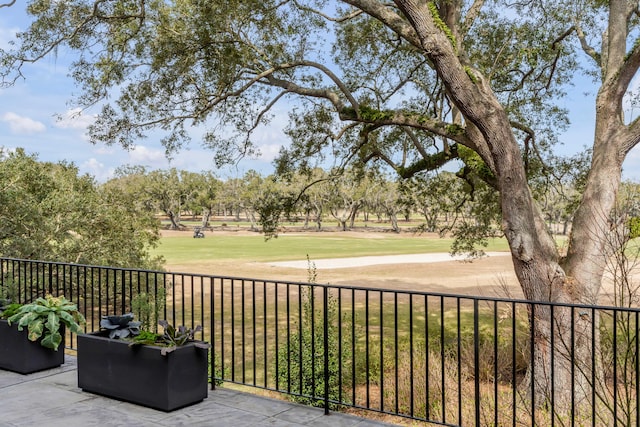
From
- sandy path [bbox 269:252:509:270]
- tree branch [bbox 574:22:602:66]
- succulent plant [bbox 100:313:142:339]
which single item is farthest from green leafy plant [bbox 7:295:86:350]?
sandy path [bbox 269:252:509:270]

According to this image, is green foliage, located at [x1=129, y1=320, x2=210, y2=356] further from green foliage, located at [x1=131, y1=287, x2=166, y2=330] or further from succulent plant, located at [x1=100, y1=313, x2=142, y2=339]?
green foliage, located at [x1=131, y1=287, x2=166, y2=330]

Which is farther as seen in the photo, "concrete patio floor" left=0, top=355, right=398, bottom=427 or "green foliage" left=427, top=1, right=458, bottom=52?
"green foliage" left=427, top=1, right=458, bottom=52

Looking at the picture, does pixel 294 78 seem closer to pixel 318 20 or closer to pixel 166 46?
pixel 318 20

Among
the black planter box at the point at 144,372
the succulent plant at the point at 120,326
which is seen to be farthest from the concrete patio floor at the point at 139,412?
the succulent plant at the point at 120,326

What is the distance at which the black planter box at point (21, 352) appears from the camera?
16.8 feet

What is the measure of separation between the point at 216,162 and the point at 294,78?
2.76 meters

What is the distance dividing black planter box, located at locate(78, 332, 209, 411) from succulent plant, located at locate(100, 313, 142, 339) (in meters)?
0.10

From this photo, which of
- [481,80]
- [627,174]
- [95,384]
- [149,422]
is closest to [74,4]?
[481,80]

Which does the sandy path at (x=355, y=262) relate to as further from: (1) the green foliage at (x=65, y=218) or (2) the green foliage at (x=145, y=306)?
(2) the green foliage at (x=145, y=306)

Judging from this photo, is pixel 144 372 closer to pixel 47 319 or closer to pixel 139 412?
pixel 139 412

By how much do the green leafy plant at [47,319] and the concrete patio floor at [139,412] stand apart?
510 mm

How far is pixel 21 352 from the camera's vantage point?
16.9 feet

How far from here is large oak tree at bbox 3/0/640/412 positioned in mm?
8375

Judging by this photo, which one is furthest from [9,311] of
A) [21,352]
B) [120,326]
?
[120,326]
